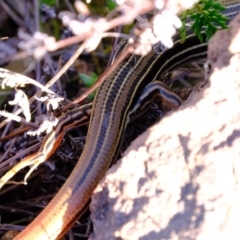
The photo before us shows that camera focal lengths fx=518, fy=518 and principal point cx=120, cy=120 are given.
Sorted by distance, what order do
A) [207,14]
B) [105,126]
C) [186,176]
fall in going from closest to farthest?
1. [186,176]
2. [207,14]
3. [105,126]

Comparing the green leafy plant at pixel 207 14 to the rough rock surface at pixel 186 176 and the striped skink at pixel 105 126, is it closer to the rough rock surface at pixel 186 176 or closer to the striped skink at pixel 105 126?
the rough rock surface at pixel 186 176

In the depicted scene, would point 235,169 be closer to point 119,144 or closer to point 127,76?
point 119,144

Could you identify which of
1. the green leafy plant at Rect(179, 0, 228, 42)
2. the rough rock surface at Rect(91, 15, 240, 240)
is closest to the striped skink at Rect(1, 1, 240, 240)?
the rough rock surface at Rect(91, 15, 240, 240)

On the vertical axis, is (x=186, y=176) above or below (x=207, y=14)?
below

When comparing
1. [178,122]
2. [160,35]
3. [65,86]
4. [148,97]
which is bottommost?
[178,122]

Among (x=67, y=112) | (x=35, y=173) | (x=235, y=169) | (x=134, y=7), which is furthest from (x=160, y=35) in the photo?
(x=35, y=173)
